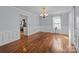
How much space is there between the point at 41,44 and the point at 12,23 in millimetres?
1054

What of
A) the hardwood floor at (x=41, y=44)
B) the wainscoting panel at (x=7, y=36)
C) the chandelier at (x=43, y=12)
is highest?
the chandelier at (x=43, y=12)

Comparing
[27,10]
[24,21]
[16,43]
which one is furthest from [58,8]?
[16,43]

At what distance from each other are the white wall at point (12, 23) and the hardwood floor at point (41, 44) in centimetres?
16

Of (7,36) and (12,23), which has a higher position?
(12,23)

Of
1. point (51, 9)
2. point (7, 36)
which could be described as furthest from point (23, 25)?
point (51, 9)

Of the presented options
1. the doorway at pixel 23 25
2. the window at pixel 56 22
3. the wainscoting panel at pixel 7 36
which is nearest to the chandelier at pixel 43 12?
the window at pixel 56 22

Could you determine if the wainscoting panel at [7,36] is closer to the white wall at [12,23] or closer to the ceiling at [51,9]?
the white wall at [12,23]

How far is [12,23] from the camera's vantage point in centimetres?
269

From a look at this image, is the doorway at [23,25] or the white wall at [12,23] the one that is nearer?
the white wall at [12,23]

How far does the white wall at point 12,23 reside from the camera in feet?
8.41

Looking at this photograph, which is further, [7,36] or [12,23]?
[12,23]

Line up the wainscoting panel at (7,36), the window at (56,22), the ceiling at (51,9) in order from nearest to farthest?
the ceiling at (51,9), the wainscoting panel at (7,36), the window at (56,22)

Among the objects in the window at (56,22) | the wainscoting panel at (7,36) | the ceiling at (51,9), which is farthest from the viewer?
the window at (56,22)

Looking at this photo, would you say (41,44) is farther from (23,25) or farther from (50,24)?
(23,25)
